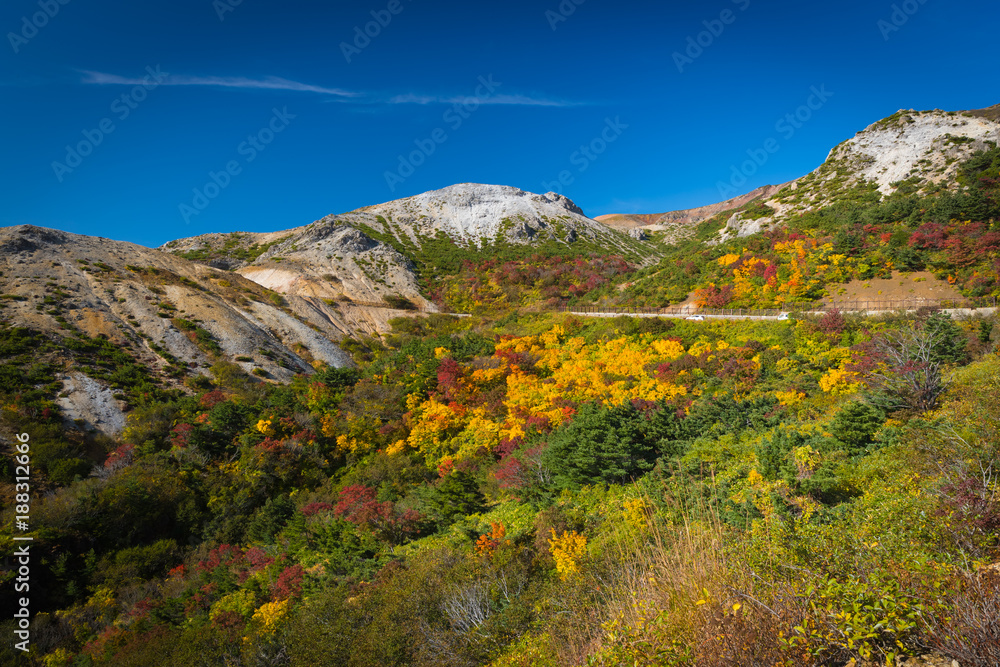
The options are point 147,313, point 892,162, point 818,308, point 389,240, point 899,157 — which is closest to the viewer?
point 818,308

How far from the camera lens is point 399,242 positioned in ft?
284

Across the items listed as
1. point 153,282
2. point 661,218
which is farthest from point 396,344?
point 661,218

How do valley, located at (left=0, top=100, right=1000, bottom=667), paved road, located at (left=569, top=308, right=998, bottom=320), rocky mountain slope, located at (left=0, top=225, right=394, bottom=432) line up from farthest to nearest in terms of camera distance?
rocky mountain slope, located at (left=0, top=225, right=394, bottom=432) < paved road, located at (left=569, top=308, right=998, bottom=320) < valley, located at (left=0, top=100, right=1000, bottom=667)

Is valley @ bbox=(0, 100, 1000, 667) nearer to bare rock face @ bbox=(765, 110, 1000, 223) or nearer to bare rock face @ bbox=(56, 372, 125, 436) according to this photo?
bare rock face @ bbox=(56, 372, 125, 436)

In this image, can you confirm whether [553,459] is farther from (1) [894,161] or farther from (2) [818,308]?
(1) [894,161]

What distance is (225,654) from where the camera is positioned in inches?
428

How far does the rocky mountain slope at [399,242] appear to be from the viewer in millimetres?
63812

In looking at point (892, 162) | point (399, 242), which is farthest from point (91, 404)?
point (892, 162)

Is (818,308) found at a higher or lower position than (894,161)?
lower

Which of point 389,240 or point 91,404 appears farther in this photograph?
point 389,240

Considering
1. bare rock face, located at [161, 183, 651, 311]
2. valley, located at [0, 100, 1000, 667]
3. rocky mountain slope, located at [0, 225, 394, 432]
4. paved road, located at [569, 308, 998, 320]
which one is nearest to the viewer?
valley, located at [0, 100, 1000, 667]

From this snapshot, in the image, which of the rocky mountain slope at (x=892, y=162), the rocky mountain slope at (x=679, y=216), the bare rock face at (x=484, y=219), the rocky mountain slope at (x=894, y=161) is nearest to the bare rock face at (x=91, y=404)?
the rocky mountain slope at (x=892, y=162)

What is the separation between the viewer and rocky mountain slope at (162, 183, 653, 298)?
209 feet

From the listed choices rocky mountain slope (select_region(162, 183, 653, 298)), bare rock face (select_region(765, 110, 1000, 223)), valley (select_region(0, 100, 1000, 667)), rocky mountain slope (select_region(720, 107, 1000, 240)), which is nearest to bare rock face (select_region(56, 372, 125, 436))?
valley (select_region(0, 100, 1000, 667))
